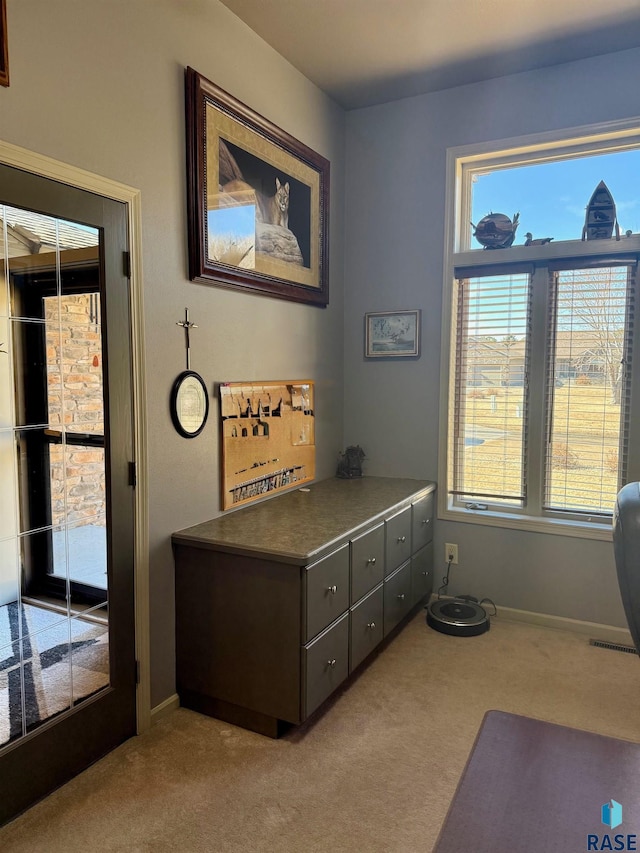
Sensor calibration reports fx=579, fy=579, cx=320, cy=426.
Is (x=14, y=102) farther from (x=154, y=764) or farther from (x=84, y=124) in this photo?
(x=154, y=764)

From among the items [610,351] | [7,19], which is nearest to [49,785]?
[7,19]

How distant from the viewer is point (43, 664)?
1916 mm

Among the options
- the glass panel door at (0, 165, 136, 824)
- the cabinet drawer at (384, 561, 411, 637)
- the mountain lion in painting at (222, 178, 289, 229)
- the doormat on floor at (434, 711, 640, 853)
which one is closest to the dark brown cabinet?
the cabinet drawer at (384, 561, 411, 637)

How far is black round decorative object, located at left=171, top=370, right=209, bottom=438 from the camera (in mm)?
2348

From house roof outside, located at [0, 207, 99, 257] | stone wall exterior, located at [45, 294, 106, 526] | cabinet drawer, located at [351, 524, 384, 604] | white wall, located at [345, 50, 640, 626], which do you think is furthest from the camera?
white wall, located at [345, 50, 640, 626]

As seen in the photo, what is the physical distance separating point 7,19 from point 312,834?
2.57 metres

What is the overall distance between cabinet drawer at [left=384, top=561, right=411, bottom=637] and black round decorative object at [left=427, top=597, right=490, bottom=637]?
18 cm

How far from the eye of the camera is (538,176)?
3.25 meters

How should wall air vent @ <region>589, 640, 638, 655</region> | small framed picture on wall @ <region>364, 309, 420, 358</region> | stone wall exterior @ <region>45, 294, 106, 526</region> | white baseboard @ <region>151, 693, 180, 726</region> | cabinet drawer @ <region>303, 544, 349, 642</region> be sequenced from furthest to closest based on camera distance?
small framed picture on wall @ <region>364, 309, 420, 358</region> < wall air vent @ <region>589, 640, 638, 655</region> < white baseboard @ <region>151, 693, 180, 726</region> < cabinet drawer @ <region>303, 544, 349, 642</region> < stone wall exterior @ <region>45, 294, 106, 526</region>

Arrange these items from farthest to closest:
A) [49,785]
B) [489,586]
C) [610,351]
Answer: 1. [489,586]
2. [610,351]
3. [49,785]

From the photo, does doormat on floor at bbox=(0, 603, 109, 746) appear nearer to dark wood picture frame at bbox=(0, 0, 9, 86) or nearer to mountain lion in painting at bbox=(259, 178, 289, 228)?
dark wood picture frame at bbox=(0, 0, 9, 86)

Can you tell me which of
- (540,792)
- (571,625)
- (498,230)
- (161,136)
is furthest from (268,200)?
(571,625)

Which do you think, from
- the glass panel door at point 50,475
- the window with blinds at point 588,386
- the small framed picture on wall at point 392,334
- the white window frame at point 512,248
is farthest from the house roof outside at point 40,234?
the window with blinds at point 588,386

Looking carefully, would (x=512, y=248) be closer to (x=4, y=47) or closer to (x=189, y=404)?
(x=189, y=404)
